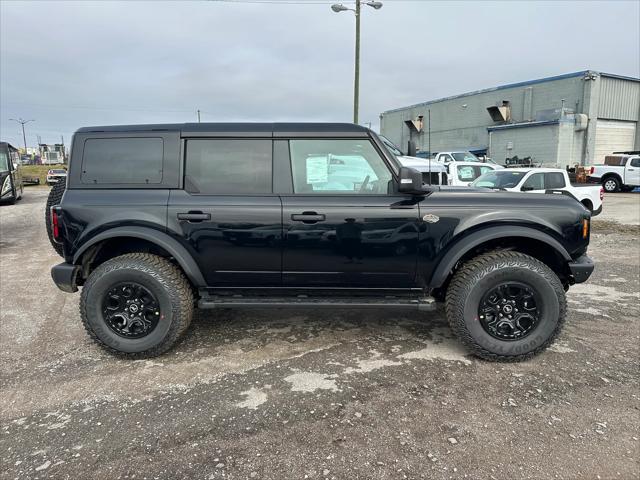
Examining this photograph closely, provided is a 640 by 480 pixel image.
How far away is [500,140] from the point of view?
30656mm

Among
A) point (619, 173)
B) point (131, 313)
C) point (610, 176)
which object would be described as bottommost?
point (131, 313)

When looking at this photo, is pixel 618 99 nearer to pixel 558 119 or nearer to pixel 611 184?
pixel 558 119

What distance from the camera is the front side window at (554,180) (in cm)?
1095

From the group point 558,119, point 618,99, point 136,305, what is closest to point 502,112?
point 558,119

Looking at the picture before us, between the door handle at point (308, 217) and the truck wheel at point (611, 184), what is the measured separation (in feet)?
75.4

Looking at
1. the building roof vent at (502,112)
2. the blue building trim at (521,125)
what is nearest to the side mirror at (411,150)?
the blue building trim at (521,125)

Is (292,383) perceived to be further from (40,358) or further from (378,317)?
(40,358)

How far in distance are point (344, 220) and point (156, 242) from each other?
Result: 1484 millimetres

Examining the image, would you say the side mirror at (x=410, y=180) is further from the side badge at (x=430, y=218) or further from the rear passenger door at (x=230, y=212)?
the rear passenger door at (x=230, y=212)

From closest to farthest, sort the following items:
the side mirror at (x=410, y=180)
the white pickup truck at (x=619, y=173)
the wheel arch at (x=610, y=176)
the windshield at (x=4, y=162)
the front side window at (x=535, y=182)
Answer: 1. the side mirror at (x=410, y=180)
2. the front side window at (x=535, y=182)
3. the windshield at (x=4, y=162)
4. the white pickup truck at (x=619, y=173)
5. the wheel arch at (x=610, y=176)

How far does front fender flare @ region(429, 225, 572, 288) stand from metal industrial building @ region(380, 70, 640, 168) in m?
21.7

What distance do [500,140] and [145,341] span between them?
3157 centimetres

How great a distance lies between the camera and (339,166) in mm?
3598

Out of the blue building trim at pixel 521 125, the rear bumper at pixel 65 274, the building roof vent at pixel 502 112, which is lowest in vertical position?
Answer: the rear bumper at pixel 65 274
